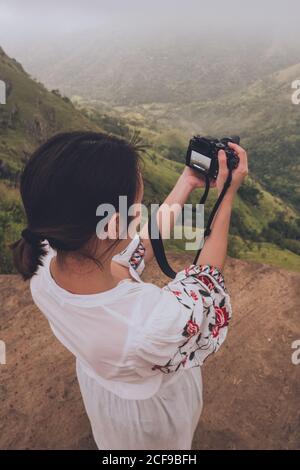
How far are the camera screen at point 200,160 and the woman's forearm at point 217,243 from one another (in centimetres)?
36

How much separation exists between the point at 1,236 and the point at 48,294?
6662mm

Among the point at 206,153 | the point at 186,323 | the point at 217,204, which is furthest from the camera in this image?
the point at 206,153

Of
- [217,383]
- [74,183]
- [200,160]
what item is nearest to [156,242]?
[200,160]

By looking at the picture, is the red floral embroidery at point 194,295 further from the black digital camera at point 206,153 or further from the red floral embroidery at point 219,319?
the black digital camera at point 206,153

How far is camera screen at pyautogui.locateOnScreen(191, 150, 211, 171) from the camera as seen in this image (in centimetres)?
224

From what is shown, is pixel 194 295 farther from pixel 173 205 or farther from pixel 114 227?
pixel 173 205

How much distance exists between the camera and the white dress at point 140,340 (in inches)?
66.9

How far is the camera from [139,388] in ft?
6.55

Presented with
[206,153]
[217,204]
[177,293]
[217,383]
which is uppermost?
[206,153]

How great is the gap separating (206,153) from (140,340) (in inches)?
40.4

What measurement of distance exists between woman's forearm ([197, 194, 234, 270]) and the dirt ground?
3154mm

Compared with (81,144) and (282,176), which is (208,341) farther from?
(282,176)

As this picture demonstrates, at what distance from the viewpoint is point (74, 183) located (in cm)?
162
